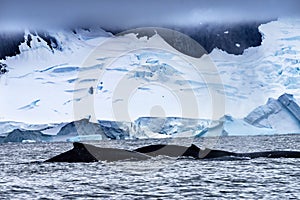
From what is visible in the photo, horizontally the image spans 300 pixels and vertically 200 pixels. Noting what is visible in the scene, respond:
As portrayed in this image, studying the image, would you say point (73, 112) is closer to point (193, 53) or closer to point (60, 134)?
point (60, 134)

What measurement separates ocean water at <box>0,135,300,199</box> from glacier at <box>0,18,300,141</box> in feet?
222

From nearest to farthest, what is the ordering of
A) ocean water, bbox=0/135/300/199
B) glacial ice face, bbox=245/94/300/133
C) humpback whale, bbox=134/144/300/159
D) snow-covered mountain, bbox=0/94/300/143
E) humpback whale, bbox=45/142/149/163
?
1. ocean water, bbox=0/135/300/199
2. humpback whale, bbox=45/142/149/163
3. humpback whale, bbox=134/144/300/159
4. glacial ice face, bbox=245/94/300/133
5. snow-covered mountain, bbox=0/94/300/143

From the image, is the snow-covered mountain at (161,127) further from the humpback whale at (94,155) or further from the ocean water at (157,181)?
the ocean water at (157,181)

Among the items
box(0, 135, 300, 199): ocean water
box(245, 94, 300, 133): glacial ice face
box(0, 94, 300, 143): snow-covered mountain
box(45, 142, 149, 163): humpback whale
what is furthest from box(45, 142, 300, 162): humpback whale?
box(0, 94, 300, 143): snow-covered mountain

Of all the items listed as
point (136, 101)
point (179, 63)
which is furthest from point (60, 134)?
point (179, 63)

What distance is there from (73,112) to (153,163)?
83193mm

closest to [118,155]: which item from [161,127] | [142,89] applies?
[161,127]

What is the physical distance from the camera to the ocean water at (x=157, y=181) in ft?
71.9

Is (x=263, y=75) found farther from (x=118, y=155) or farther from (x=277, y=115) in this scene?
(x=118, y=155)

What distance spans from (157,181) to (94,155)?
14030 mm

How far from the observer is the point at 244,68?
127688 millimetres

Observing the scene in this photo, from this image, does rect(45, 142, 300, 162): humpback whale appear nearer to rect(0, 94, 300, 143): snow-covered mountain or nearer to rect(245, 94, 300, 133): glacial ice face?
rect(245, 94, 300, 133): glacial ice face

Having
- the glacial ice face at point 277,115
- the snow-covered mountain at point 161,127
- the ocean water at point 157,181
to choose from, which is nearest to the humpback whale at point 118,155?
the ocean water at point 157,181

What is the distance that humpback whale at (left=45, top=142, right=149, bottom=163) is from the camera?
39.1 meters
